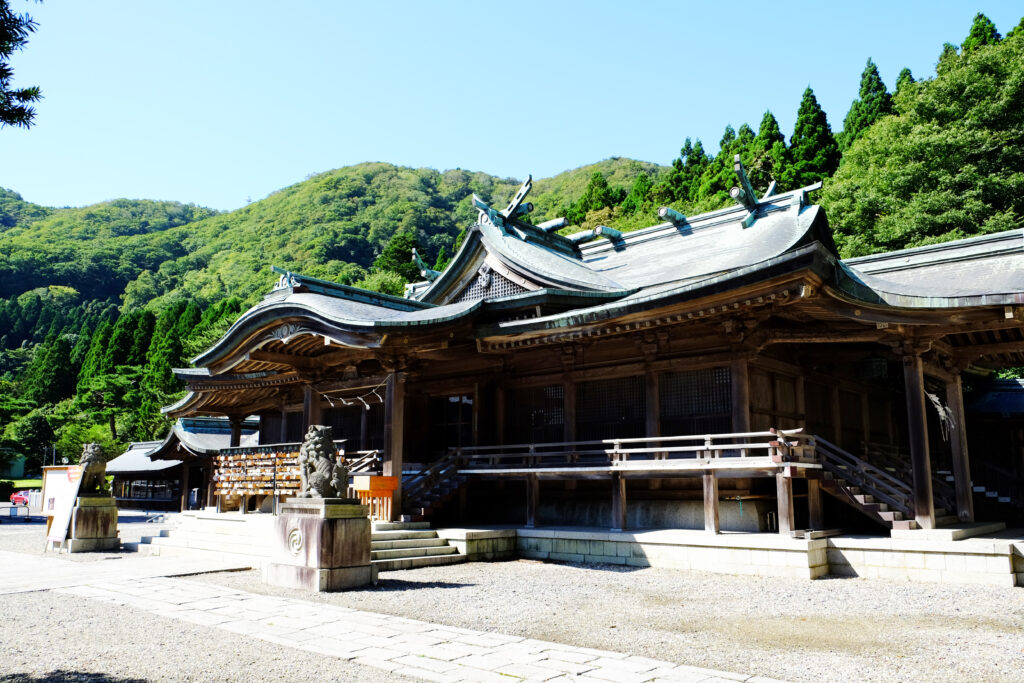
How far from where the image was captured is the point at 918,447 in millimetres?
11727

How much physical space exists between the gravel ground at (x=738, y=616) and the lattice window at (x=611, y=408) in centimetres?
347

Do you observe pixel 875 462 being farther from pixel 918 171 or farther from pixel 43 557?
pixel 918 171

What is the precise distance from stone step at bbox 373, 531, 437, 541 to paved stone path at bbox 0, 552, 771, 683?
3187mm

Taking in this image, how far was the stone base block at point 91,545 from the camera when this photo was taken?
50.5 feet

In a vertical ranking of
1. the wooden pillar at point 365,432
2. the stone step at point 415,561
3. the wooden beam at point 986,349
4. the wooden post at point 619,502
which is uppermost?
the wooden beam at point 986,349

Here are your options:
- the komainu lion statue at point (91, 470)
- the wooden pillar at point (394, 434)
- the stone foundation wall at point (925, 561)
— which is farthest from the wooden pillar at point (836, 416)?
the komainu lion statue at point (91, 470)

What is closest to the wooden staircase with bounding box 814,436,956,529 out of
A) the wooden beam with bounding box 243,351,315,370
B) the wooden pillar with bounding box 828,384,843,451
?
the wooden pillar with bounding box 828,384,843,451

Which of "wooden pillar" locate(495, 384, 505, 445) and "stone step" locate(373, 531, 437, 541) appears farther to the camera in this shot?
"wooden pillar" locate(495, 384, 505, 445)

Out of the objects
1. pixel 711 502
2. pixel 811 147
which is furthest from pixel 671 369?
pixel 811 147

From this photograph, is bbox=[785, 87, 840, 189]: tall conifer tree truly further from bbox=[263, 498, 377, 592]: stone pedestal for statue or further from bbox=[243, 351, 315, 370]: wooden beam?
bbox=[263, 498, 377, 592]: stone pedestal for statue

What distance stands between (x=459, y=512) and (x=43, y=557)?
8.33 meters

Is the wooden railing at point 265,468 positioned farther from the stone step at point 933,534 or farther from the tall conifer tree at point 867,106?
the tall conifer tree at point 867,106

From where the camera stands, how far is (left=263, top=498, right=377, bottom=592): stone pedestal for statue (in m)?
9.95

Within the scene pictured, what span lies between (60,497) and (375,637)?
1239cm
